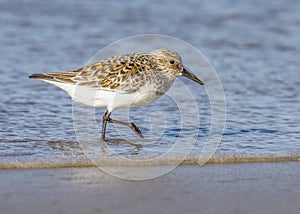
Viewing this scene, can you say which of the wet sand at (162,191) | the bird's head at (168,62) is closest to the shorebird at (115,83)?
the bird's head at (168,62)

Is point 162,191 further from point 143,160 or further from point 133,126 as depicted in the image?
point 133,126

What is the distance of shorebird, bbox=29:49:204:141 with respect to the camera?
290 inches

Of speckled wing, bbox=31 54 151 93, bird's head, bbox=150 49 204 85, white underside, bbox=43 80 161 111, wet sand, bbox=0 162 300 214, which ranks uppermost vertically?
bird's head, bbox=150 49 204 85

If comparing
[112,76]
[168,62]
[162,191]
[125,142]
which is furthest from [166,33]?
[162,191]

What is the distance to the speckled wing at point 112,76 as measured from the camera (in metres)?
7.36

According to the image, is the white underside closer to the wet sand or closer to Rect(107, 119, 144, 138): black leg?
Rect(107, 119, 144, 138): black leg

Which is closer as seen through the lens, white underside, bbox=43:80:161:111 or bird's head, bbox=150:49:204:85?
white underside, bbox=43:80:161:111

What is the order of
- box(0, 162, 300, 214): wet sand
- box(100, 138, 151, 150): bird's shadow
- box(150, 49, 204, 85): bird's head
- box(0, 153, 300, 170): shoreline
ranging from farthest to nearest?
box(150, 49, 204, 85): bird's head
box(100, 138, 151, 150): bird's shadow
box(0, 153, 300, 170): shoreline
box(0, 162, 300, 214): wet sand

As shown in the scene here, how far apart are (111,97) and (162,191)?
2115 millimetres

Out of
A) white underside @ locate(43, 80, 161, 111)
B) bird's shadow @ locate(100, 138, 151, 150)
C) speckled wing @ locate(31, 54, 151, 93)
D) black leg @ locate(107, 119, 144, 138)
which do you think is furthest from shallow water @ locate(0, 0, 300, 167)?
speckled wing @ locate(31, 54, 151, 93)

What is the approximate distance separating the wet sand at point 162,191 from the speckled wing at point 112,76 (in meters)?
1.39

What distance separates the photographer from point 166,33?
13.0 m

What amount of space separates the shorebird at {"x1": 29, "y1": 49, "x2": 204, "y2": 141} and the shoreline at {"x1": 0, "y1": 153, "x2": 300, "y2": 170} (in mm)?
921

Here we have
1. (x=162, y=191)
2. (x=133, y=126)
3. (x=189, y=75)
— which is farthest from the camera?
(x=189, y=75)
